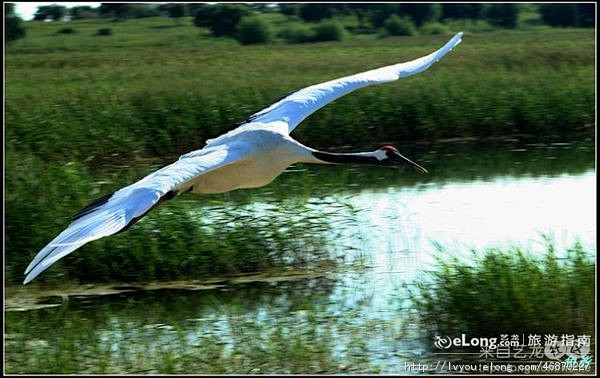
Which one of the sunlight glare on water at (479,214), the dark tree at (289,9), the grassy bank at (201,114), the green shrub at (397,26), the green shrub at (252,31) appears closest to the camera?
the grassy bank at (201,114)

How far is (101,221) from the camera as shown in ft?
22.1

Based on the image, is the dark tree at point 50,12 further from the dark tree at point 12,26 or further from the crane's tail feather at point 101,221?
the crane's tail feather at point 101,221

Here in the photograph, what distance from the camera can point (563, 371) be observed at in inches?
300

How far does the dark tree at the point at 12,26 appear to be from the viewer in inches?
1114

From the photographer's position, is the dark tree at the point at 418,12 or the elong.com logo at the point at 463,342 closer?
the elong.com logo at the point at 463,342

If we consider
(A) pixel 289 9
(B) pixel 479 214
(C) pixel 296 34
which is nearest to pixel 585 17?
(C) pixel 296 34

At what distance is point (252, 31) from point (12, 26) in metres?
5.72

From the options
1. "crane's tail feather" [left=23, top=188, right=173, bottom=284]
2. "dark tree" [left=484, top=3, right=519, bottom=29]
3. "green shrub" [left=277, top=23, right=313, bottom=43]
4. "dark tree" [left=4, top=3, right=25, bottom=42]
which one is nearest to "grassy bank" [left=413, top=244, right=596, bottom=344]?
"crane's tail feather" [left=23, top=188, right=173, bottom=284]

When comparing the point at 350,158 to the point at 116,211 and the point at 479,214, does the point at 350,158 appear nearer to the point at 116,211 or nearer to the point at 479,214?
the point at 116,211

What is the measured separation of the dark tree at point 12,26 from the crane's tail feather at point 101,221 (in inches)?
863

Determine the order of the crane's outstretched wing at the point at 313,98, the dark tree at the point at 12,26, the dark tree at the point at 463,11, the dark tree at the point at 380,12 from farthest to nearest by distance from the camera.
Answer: the dark tree at the point at 463,11, the dark tree at the point at 380,12, the dark tree at the point at 12,26, the crane's outstretched wing at the point at 313,98

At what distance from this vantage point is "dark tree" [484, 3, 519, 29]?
3488cm

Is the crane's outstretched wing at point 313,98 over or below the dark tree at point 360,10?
over

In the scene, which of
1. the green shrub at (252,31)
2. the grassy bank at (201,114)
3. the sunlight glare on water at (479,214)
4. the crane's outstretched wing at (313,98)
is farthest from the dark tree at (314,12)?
the crane's outstretched wing at (313,98)
